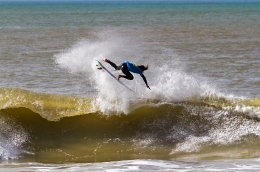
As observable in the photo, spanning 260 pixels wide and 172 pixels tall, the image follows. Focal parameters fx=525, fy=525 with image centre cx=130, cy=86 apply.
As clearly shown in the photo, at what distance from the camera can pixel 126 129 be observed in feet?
46.6

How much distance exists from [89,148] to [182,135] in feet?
8.06

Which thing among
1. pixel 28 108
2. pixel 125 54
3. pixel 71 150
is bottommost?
pixel 71 150

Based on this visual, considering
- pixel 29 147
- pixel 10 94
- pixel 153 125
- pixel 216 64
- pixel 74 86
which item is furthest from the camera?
pixel 216 64

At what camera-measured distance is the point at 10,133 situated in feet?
44.1

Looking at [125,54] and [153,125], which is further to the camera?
[125,54]

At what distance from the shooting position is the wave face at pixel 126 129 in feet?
42.6

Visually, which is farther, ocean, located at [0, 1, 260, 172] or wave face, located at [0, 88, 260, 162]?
wave face, located at [0, 88, 260, 162]

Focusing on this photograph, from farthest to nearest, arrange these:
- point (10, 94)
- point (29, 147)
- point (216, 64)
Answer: point (216, 64)
point (10, 94)
point (29, 147)

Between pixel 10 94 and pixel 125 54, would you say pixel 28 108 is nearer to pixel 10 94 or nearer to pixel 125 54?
pixel 10 94

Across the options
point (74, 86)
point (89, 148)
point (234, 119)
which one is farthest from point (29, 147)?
point (74, 86)

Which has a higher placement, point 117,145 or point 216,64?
point 216,64

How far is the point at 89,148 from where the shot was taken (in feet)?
43.9

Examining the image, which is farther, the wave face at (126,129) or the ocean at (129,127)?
the wave face at (126,129)

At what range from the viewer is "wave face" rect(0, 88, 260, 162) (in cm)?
1298
